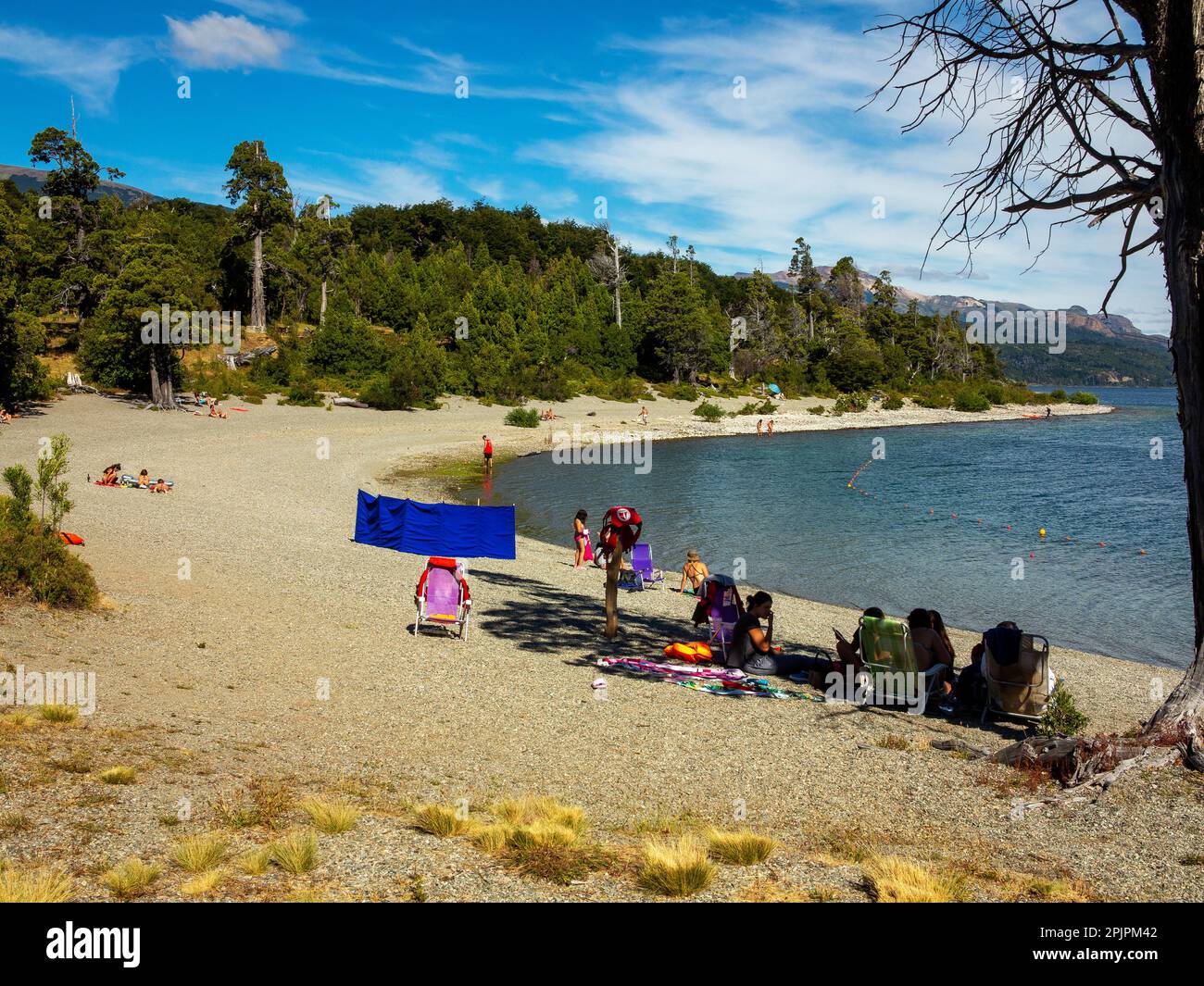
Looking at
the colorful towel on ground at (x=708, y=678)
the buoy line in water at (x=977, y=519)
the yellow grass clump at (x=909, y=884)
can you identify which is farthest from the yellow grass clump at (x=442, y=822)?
the buoy line in water at (x=977, y=519)

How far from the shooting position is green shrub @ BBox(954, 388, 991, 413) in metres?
93.8

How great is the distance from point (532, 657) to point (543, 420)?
140 feet

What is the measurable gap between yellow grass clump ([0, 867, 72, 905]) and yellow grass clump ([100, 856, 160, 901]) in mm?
194

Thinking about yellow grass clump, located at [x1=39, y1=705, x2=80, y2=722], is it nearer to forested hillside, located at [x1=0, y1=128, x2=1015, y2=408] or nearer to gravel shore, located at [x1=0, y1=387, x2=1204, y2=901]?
gravel shore, located at [x1=0, y1=387, x2=1204, y2=901]

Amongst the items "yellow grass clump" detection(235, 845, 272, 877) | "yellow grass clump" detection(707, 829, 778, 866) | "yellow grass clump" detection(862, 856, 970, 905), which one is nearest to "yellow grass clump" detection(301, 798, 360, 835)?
"yellow grass clump" detection(235, 845, 272, 877)

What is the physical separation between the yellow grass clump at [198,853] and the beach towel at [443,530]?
14735 mm

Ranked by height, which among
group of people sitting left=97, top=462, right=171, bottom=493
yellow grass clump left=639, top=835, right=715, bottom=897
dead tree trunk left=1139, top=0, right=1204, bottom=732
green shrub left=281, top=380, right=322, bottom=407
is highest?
green shrub left=281, top=380, right=322, bottom=407

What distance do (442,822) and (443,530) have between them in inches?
569

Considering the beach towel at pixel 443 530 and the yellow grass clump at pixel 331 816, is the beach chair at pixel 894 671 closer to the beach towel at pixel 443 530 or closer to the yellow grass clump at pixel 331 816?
the yellow grass clump at pixel 331 816

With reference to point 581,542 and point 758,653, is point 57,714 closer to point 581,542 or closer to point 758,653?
point 758,653

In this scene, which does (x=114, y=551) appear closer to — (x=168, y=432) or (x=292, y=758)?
(x=292, y=758)

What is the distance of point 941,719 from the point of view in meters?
10.1

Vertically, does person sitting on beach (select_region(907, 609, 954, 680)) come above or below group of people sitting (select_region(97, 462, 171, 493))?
below

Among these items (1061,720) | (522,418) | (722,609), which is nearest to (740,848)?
(1061,720)
